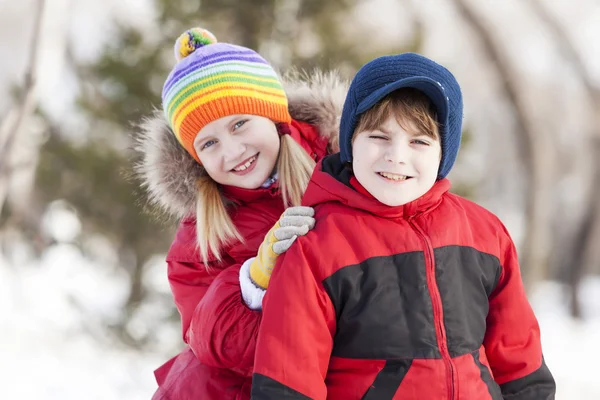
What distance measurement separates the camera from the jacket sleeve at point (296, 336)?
1414 millimetres

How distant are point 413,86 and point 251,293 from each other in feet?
2.15

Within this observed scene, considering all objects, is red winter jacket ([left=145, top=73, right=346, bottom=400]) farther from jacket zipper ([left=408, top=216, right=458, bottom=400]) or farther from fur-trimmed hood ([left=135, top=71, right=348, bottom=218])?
jacket zipper ([left=408, top=216, right=458, bottom=400])

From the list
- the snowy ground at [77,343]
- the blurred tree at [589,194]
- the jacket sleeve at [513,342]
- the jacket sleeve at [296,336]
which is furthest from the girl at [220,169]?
the blurred tree at [589,194]

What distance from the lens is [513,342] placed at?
5.26 feet

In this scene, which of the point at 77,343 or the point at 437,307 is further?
the point at 77,343

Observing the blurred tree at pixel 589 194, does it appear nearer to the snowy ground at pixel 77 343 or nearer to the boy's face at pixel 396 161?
the snowy ground at pixel 77 343

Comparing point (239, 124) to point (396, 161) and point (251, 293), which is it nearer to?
point (251, 293)

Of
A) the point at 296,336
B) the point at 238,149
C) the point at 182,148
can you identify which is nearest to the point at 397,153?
the point at 296,336

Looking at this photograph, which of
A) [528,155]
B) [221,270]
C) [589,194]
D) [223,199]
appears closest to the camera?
[221,270]

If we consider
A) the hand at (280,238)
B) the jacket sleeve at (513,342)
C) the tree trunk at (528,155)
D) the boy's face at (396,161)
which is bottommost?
the jacket sleeve at (513,342)

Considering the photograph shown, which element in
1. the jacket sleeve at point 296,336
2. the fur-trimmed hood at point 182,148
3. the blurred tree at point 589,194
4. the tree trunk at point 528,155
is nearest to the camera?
the jacket sleeve at point 296,336

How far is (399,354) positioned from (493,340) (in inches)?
11.4

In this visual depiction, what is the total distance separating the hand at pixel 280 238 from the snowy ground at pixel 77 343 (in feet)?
11.7

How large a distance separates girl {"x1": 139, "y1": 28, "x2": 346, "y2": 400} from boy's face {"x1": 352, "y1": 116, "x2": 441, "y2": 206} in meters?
0.46
